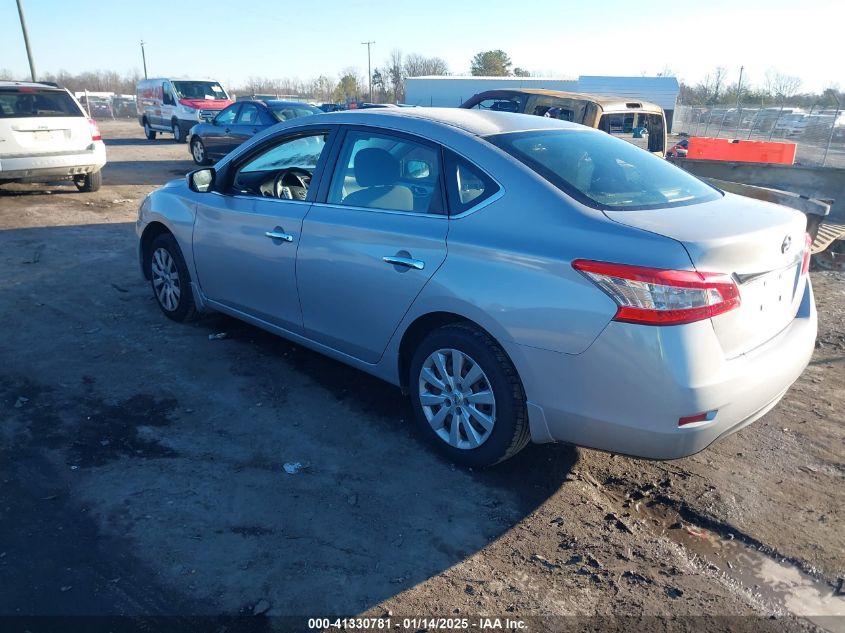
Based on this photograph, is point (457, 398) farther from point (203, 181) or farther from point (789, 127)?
point (789, 127)

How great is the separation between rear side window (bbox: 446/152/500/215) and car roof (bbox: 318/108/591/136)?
0.74 feet

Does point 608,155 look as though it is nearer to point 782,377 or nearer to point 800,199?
point 782,377

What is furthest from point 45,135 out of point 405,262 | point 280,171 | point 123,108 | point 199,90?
point 123,108

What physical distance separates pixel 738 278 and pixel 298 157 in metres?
3.11

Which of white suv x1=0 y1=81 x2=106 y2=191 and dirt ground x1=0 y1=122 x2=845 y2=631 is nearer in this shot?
dirt ground x1=0 y1=122 x2=845 y2=631

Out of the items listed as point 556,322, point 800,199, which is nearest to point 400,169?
point 556,322

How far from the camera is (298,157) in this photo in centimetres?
479

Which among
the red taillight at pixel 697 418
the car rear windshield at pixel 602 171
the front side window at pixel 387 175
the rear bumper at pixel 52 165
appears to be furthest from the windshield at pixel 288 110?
the red taillight at pixel 697 418

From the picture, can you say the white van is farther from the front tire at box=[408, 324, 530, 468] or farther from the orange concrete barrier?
the front tire at box=[408, 324, 530, 468]

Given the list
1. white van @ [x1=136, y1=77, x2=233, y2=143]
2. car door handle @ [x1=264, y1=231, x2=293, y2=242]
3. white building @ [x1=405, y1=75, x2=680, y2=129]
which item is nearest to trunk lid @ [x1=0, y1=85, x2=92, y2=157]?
car door handle @ [x1=264, y1=231, x2=293, y2=242]

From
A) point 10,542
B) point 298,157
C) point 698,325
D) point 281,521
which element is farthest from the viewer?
point 298,157

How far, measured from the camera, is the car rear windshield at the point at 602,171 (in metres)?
3.29

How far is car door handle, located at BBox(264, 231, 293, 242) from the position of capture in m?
4.21

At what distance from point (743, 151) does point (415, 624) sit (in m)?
15.1
